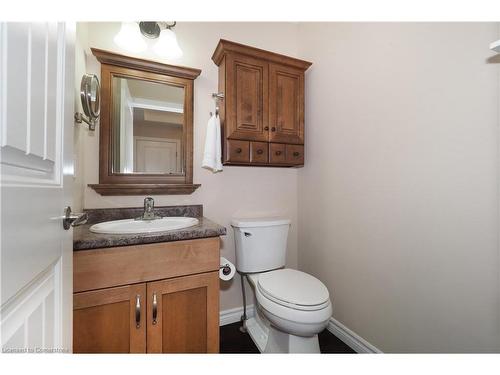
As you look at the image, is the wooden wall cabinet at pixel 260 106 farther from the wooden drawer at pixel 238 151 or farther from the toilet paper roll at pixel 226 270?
the toilet paper roll at pixel 226 270

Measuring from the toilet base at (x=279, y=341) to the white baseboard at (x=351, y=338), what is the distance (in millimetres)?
298

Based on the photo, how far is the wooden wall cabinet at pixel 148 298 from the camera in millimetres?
930

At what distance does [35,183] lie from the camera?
0.42 meters

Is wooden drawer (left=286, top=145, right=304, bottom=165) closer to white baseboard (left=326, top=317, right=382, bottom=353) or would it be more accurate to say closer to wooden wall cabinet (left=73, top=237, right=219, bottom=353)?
wooden wall cabinet (left=73, top=237, right=219, bottom=353)

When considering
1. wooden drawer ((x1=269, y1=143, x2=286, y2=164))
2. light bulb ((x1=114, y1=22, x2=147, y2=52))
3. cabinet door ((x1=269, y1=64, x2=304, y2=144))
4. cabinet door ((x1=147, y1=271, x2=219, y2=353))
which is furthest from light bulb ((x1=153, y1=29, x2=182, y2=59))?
cabinet door ((x1=147, y1=271, x2=219, y2=353))

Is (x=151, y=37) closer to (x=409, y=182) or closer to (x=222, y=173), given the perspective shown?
(x=222, y=173)

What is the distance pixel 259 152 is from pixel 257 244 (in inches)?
26.2

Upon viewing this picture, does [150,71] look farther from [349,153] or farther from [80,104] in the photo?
[349,153]

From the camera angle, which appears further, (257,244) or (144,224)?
(257,244)

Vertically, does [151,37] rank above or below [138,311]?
above

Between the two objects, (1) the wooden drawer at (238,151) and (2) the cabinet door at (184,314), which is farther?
(1) the wooden drawer at (238,151)

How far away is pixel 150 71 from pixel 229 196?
1019mm

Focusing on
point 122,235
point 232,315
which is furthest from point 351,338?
point 122,235

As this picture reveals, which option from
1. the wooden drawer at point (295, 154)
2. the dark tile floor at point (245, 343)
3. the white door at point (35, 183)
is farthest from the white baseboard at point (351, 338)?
the white door at point (35, 183)
